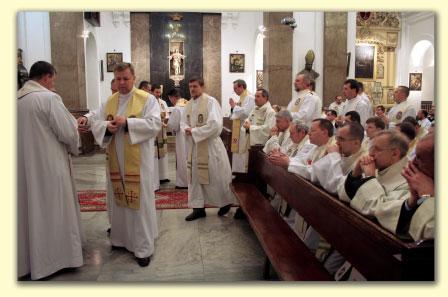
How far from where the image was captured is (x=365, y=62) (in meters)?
19.3

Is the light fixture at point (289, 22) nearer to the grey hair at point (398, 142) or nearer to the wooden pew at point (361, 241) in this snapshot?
the wooden pew at point (361, 241)

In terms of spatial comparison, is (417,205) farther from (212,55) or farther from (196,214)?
(212,55)

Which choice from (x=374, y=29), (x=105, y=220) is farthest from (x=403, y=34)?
(x=105, y=220)

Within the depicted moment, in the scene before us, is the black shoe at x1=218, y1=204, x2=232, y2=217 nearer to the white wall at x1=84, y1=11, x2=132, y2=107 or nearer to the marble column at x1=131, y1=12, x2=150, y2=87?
the white wall at x1=84, y1=11, x2=132, y2=107

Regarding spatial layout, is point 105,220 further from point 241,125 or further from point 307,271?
point 307,271

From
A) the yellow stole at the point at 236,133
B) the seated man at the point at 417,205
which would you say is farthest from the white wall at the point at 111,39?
the seated man at the point at 417,205

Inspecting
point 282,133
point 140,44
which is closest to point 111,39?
point 140,44

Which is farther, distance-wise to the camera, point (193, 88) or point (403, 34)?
point (403, 34)

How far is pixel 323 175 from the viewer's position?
332cm

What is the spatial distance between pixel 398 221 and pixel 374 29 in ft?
59.4

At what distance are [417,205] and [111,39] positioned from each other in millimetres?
15229

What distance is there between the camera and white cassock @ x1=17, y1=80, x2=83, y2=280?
3.48 metres

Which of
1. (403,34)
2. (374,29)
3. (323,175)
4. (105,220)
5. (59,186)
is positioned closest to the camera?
(323,175)

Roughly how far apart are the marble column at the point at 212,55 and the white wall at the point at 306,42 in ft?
24.1
